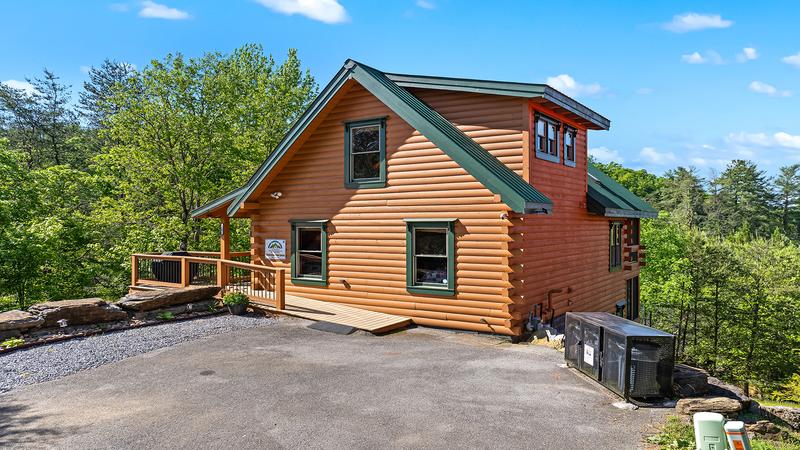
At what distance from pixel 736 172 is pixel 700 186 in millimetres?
5610

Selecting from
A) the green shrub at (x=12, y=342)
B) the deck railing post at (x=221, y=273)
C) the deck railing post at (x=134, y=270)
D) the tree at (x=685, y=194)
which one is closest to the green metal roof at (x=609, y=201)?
the deck railing post at (x=221, y=273)

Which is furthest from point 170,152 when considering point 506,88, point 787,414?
point 787,414

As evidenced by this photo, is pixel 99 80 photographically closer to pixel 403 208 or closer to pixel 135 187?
pixel 135 187

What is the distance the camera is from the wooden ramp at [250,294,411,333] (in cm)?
1180

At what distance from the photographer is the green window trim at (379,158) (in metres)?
13.0

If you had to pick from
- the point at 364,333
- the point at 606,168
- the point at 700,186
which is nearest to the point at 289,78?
the point at 364,333

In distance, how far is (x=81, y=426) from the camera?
6.23 meters

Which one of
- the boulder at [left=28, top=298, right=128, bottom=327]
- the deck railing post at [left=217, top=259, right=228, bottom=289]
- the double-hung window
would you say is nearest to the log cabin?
the deck railing post at [left=217, top=259, right=228, bottom=289]

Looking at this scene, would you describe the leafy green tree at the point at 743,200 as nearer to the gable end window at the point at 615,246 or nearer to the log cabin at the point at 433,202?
the gable end window at the point at 615,246

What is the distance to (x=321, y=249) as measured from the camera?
14188 mm

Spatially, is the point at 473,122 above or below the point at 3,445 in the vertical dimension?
above

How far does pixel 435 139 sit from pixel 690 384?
23.7 feet

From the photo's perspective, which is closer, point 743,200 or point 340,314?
point 340,314

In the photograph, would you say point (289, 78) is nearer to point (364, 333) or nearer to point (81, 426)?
point (364, 333)
